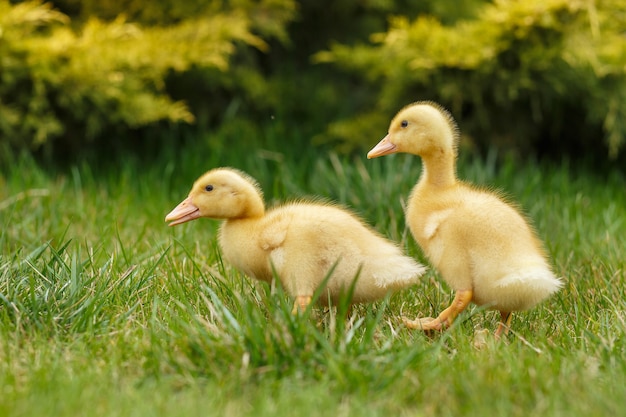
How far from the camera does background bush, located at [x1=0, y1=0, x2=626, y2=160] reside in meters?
6.31

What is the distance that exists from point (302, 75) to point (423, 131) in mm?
4399

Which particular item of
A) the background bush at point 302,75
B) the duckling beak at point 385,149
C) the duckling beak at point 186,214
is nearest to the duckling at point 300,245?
the duckling beak at point 186,214

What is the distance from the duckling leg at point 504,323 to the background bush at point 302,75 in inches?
119

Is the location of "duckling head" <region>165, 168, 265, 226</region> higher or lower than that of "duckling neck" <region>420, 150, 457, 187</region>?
lower

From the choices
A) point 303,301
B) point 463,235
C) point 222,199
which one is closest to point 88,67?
point 222,199

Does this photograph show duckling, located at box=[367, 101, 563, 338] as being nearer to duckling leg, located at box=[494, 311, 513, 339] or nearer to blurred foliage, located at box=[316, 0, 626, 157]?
duckling leg, located at box=[494, 311, 513, 339]

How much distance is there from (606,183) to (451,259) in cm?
389

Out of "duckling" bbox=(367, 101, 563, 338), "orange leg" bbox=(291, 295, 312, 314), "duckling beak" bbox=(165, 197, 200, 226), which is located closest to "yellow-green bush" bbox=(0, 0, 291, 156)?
"duckling beak" bbox=(165, 197, 200, 226)

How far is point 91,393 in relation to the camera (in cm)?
283

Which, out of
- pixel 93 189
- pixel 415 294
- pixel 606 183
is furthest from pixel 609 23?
pixel 93 189

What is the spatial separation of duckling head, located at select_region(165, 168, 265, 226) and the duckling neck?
0.75 m

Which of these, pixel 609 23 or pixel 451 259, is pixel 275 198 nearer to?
pixel 451 259

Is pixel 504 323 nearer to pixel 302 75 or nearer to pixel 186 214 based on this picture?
pixel 186 214

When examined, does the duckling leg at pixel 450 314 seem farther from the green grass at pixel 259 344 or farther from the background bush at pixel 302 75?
the background bush at pixel 302 75
